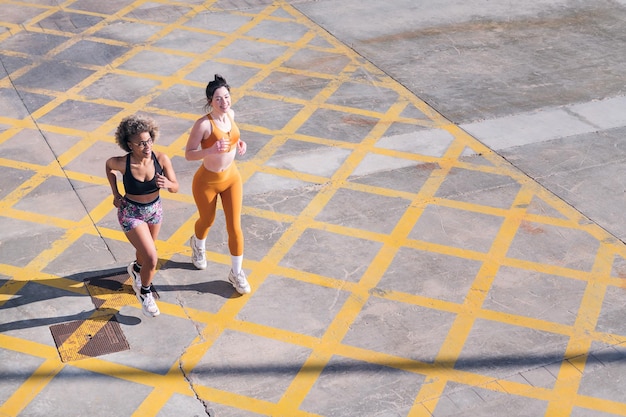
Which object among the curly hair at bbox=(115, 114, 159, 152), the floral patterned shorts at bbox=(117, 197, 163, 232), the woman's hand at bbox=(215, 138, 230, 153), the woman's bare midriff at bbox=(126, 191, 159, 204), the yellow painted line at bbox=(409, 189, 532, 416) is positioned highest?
the curly hair at bbox=(115, 114, 159, 152)

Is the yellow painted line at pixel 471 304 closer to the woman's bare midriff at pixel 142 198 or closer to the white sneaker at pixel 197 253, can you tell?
the white sneaker at pixel 197 253

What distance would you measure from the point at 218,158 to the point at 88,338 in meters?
2.02

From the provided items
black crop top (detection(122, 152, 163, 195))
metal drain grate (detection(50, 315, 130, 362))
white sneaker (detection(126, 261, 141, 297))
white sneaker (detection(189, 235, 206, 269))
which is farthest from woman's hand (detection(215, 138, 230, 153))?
metal drain grate (detection(50, 315, 130, 362))

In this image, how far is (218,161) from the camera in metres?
7.61

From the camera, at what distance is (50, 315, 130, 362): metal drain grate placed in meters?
7.54

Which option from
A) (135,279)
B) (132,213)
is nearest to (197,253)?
(135,279)

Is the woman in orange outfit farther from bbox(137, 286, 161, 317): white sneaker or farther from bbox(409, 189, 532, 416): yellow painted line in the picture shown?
bbox(409, 189, 532, 416): yellow painted line

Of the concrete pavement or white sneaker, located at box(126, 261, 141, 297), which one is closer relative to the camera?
the concrete pavement

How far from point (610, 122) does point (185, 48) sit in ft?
22.1

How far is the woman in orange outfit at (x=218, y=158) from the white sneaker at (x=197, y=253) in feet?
1.01

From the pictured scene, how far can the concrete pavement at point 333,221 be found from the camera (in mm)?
7352

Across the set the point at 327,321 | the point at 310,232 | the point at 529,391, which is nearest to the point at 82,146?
the point at 310,232

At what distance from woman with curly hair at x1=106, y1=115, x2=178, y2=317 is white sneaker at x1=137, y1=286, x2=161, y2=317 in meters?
0.26

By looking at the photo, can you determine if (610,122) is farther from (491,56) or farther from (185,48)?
(185,48)
